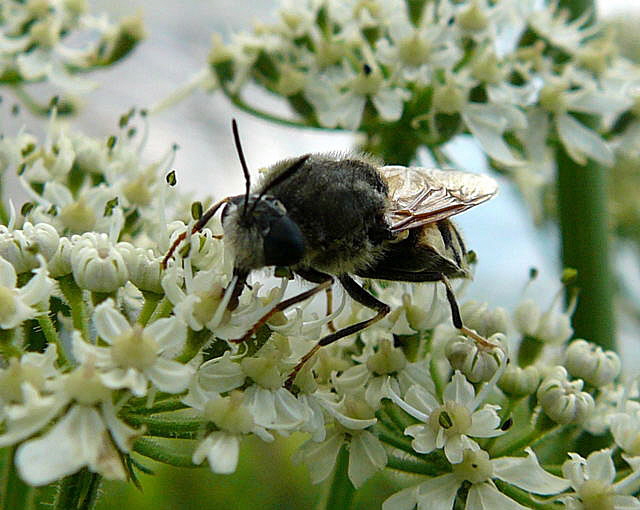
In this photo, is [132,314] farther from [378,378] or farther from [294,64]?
[294,64]

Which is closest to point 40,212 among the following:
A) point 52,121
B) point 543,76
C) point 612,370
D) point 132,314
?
point 132,314

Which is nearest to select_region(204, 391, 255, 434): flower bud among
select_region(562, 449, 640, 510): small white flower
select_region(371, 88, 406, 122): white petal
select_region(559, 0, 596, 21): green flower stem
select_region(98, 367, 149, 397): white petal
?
select_region(98, 367, 149, 397): white petal

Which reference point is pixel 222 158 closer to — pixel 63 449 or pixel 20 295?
pixel 20 295

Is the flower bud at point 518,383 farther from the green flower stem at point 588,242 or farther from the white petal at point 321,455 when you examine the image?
the green flower stem at point 588,242

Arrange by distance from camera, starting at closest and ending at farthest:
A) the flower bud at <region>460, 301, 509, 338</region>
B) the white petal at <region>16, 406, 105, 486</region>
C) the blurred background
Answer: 1. the white petal at <region>16, 406, 105, 486</region>
2. the flower bud at <region>460, 301, 509, 338</region>
3. the blurred background

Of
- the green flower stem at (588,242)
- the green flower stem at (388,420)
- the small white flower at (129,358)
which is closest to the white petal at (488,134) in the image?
the green flower stem at (588,242)

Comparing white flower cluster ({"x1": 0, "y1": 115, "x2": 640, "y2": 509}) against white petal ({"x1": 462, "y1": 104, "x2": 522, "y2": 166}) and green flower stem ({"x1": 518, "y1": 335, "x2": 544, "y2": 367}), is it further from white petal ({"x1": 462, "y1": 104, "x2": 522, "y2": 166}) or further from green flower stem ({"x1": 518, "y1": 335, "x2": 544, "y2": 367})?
white petal ({"x1": 462, "y1": 104, "x2": 522, "y2": 166})
